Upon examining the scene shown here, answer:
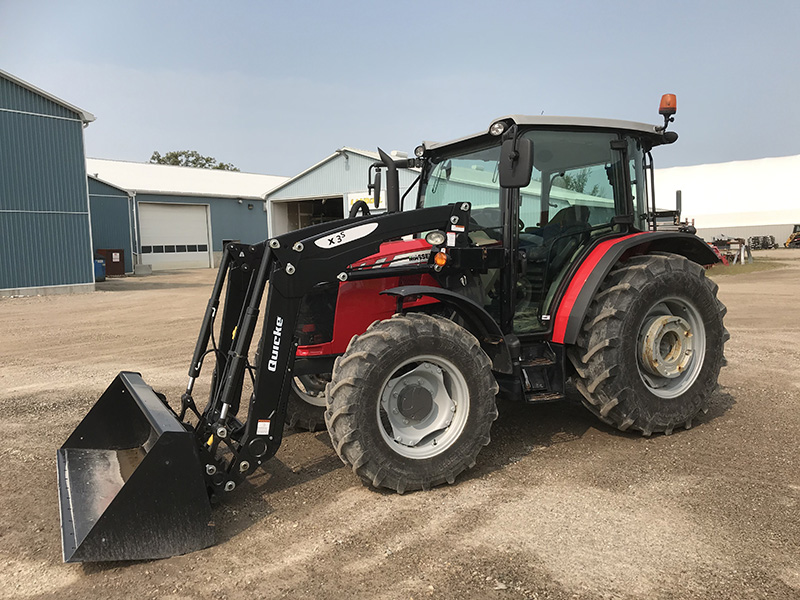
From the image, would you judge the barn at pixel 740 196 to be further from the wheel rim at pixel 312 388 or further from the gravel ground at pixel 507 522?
the wheel rim at pixel 312 388

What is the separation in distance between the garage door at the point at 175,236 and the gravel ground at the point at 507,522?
81.9 ft

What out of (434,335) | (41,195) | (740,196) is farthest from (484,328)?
(740,196)

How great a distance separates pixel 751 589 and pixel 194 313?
12.0 meters

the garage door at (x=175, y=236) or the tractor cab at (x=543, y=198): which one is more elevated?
the garage door at (x=175, y=236)

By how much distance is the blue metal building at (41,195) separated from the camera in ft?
56.3

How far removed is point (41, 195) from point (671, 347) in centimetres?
1847

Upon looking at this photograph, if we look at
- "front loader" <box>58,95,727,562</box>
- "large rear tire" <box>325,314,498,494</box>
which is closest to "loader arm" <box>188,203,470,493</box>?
"front loader" <box>58,95,727,562</box>

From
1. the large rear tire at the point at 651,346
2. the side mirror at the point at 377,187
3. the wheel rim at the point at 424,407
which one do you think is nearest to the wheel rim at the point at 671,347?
the large rear tire at the point at 651,346

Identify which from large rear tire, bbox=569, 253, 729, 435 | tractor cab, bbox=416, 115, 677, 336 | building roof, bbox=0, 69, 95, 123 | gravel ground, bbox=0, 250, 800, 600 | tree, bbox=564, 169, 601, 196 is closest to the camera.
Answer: gravel ground, bbox=0, 250, 800, 600

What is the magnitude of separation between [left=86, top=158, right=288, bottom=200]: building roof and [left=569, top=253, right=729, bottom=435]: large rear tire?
88.2 ft

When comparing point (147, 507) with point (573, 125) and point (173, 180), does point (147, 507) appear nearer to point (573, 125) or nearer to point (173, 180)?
point (573, 125)

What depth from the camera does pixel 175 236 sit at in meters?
29.9

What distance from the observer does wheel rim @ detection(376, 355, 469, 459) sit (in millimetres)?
3752

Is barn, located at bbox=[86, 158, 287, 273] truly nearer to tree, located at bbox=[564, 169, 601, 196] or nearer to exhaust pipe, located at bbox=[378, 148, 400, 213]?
exhaust pipe, located at bbox=[378, 148, 400, 213]
